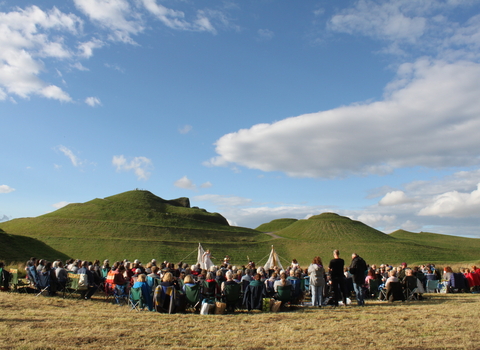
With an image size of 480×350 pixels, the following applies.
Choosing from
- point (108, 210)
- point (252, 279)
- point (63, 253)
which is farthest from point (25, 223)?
point (252, 279)

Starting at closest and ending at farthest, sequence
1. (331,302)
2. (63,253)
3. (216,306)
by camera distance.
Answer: (216,306), (331,302), (63,253)

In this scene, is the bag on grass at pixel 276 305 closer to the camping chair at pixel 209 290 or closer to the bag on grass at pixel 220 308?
the bag on grass at pixel 220 308

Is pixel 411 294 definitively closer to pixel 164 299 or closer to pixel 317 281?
pixel 317 281

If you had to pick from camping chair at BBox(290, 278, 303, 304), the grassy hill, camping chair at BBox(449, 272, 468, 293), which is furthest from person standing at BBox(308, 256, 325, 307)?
the grassy hill

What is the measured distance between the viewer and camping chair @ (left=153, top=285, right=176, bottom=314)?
10.8 metres

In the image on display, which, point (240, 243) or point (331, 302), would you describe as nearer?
point (331, 302)

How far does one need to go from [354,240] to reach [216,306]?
81.9 meters

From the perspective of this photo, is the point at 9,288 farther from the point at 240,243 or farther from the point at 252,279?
the point at 240,243

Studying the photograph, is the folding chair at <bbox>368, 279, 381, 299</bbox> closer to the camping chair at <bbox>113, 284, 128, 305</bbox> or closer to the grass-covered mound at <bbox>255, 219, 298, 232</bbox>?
the camping chair at <bbox>113, 284, 128, 305</bbox>

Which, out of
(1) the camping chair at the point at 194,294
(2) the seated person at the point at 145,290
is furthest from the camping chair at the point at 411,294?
(2) the seated person at the point at 145,290

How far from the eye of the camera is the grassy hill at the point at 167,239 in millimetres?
59344

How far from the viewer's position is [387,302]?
1353cm

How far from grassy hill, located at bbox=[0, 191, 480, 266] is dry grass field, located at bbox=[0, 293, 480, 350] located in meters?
47.1

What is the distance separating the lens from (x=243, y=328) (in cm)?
865
